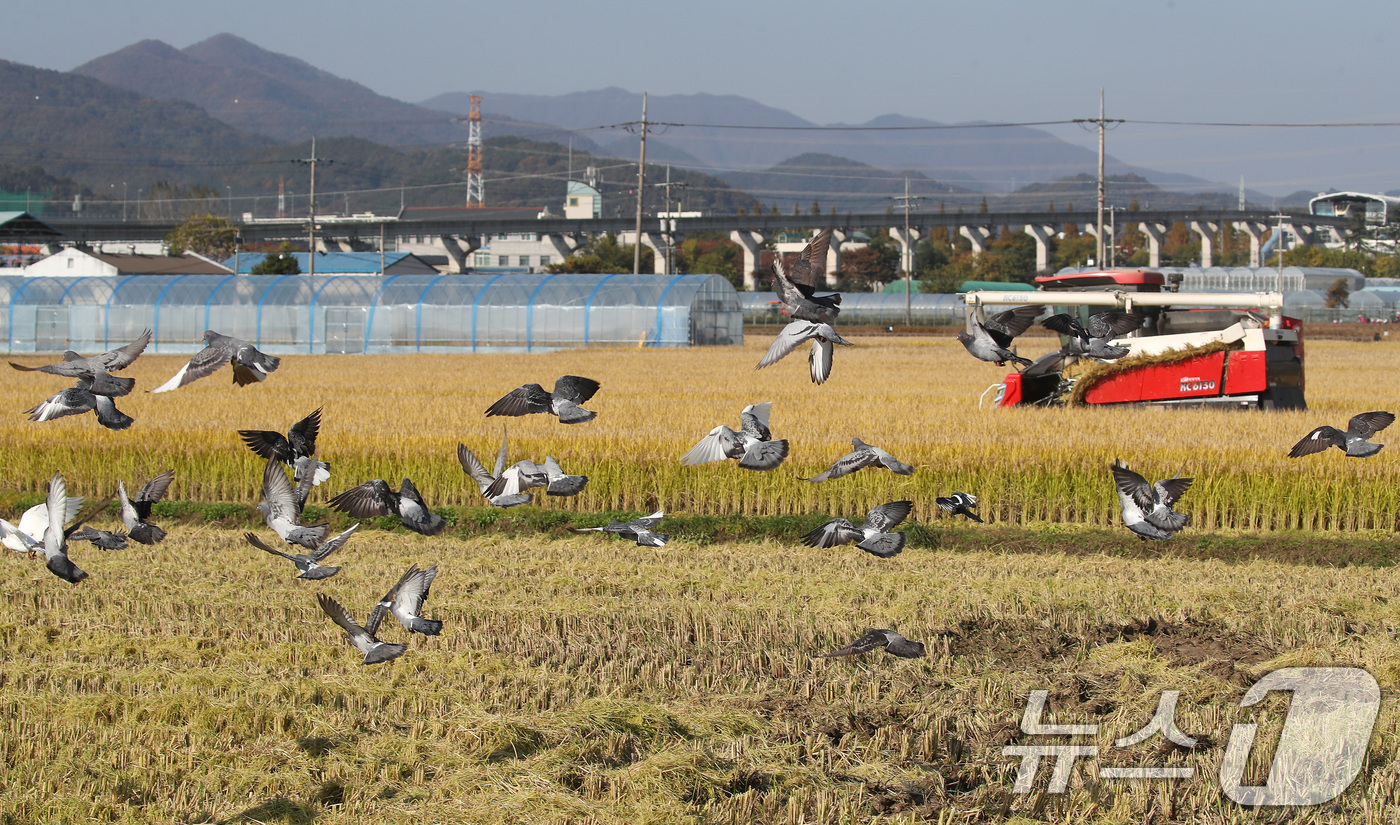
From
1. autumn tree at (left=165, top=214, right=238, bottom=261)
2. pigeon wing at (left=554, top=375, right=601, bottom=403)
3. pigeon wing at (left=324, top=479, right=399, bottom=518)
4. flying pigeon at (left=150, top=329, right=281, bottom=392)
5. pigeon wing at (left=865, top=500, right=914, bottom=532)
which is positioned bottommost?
pigeon wing at (left=865, top=500, right=914, bottom=532)

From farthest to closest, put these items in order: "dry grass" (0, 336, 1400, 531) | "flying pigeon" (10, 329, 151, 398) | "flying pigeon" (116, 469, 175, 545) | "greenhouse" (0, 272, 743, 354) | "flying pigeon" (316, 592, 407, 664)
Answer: "greenhouse" (0, 272, 743, 354) < "dry grass" (0, 336, 1400, 531) < "flying pigeon" (116, 469, 175, 545) < "flying pigeon" (10, 329, 151, 398) < "flying pigeon" (316, 592, 407, 664)

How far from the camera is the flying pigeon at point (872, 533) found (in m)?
7.08

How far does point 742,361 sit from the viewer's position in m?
34.5

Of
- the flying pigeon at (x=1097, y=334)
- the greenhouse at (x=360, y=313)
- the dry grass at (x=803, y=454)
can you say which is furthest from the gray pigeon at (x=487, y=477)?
the greenhouse at (x=360, y=313)

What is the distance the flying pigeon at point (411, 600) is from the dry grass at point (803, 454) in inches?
151

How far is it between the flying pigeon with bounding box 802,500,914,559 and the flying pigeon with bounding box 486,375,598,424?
155cm

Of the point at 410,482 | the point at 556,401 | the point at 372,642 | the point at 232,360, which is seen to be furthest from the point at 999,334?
the point at 232,360

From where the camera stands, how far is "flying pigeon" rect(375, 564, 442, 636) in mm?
5940

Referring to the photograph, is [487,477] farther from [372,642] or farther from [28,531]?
[28,531]

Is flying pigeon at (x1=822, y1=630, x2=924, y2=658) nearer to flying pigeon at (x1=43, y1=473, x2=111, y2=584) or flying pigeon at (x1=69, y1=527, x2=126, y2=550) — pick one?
flying pigeon at (x1=43, y1=473, x2=111, y2=584)

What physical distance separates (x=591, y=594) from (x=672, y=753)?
3.11 meters

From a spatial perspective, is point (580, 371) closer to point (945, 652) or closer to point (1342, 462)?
point (1342, 462)

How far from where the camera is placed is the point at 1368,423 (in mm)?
8633

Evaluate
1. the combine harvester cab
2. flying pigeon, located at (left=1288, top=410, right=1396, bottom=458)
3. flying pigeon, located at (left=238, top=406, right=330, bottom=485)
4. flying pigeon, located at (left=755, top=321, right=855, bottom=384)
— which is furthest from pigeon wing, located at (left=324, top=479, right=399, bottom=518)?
the combine harvester cab
